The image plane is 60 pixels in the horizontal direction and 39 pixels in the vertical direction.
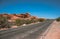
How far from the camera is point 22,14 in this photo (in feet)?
626

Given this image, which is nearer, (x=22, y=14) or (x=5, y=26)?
(x=5, y=26)

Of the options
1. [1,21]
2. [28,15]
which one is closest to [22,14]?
[28,15]

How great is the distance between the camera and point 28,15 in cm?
18800

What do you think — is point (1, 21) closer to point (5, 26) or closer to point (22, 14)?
point (5, 26)

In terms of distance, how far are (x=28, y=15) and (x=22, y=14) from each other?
302 inches

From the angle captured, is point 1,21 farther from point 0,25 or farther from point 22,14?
point 22,14

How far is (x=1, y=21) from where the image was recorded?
137 feet

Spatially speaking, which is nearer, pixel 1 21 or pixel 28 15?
pixel 1 21

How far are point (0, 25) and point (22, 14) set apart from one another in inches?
5931

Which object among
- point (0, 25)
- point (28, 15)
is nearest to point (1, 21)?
point (0, 25)

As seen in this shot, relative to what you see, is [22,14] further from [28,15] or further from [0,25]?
[0,25]

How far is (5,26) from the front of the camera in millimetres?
40375

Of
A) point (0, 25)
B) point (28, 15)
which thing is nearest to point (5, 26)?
point (0, 25)

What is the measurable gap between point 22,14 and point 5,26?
150712 mm
